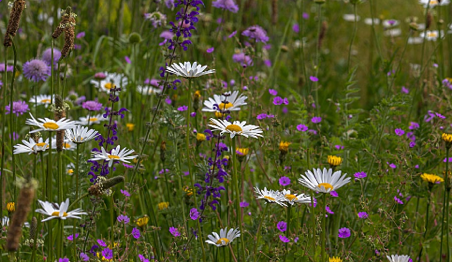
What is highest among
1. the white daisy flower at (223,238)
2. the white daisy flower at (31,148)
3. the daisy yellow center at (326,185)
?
the white daisy flower at (31,148)

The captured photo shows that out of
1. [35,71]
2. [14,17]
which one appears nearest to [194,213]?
→ [14,17]

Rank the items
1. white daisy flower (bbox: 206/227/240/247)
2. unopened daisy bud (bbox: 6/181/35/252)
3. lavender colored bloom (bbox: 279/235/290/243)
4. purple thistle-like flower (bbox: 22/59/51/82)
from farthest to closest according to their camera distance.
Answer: purple thistle-like flower (bbox: 22/59/51/82) < lavender colored bloom (bbox: 279/235/290/243) < white daisy flower (bbox: 206/227/240/247) < unopened daisy bud (bbox: 6/181/35/252)

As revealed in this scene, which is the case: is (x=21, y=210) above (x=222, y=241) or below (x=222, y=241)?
above

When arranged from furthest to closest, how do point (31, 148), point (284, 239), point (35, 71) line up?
point (35, 71) < point (284, 239) < point (31, 148)

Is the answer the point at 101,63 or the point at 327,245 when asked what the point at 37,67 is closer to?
the point at 101,63

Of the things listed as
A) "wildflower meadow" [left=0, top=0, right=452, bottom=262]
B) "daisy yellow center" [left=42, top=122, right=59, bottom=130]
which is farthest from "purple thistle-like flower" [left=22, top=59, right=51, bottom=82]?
"daisy yellow center" [left=42, top=122, right=59, bottom=130]

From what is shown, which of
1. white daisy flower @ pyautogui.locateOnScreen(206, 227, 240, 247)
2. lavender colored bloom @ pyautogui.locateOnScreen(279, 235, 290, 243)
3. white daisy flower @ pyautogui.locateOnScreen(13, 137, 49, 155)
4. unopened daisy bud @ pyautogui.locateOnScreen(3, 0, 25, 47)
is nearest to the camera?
unopened daisy bud @ pyautogui.locateOnScreen(3, 0, 25, 47)

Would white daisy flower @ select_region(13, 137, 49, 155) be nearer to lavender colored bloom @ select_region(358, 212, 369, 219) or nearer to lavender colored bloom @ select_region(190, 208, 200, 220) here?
lavender colored bloom @ select_region(190, 208, 200, 220)

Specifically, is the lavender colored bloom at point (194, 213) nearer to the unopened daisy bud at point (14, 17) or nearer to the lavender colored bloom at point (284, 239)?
the lavender colored bloom at point (284, 239)

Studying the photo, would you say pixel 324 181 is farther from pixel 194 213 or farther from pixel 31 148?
pixel 31 148

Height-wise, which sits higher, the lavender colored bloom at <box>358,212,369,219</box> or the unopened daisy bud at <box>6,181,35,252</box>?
the unopened daisy bud at <box>6,181,35,252</box>

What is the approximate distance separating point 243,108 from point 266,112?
0.73 ft

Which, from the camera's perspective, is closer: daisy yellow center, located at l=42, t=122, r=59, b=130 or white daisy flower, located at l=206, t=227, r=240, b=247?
daisy yellow center, located at l=42, t=122, r=59, b=130

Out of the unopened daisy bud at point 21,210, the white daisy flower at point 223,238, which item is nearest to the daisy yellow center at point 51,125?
the unopened daisy bud at point 21,210
